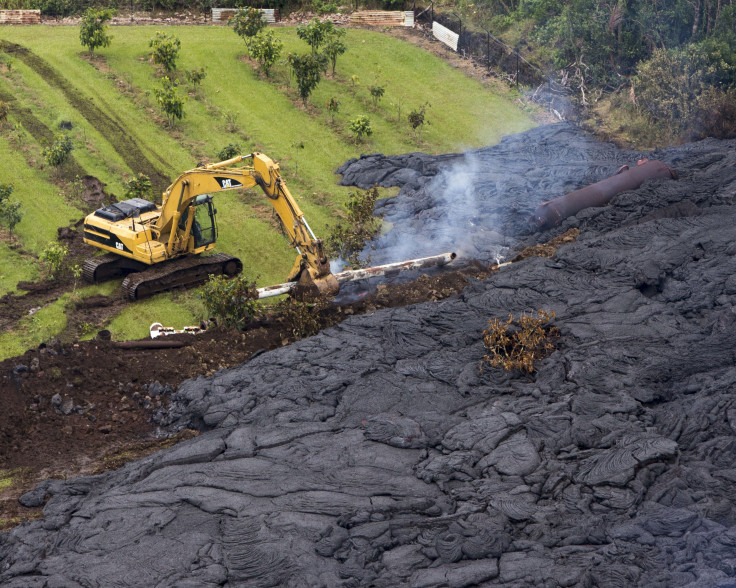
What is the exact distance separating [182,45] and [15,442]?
26.7 m

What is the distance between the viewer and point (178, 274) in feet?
74.8

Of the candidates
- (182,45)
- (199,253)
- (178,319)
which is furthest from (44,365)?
(182,45)

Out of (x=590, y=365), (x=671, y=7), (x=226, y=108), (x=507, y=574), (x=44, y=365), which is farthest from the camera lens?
(x=671, y=7)

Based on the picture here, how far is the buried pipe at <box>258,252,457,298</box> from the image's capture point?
2123 cm

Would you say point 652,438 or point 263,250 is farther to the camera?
point 263,250


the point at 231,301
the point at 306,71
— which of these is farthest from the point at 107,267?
the point at 306,71

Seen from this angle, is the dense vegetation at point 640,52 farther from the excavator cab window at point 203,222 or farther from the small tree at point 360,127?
the excavator cab window at point 203,222

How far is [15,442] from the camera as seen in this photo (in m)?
16.0

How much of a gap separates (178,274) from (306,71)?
15166 mm

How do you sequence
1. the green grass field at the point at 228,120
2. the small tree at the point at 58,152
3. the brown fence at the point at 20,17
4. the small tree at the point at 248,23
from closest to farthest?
the green grass field at the point at 228,120, the small tree at the point at 58,152, the small tree at the point at 248,23, the brown fence at the point at 20,17

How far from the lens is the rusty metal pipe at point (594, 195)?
2472 cm

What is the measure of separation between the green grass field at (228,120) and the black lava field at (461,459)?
7.68 metres

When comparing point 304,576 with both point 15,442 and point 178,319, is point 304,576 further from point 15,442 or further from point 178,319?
point 178,319

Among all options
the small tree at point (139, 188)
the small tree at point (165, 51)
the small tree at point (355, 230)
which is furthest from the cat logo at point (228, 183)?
the small tree at point (165, 51)
